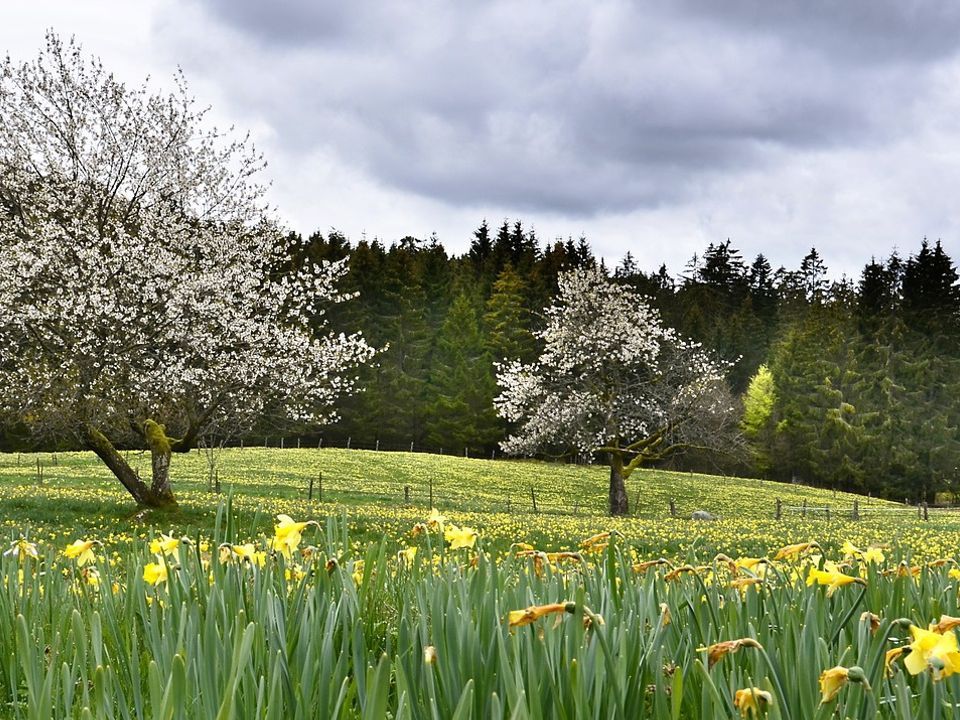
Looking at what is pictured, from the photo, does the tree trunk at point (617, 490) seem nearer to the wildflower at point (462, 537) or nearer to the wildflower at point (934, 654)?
the wildflower at point (462, 537)

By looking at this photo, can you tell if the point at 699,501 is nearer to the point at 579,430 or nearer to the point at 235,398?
the point at 579,430

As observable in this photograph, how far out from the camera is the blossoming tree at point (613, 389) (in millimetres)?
28484

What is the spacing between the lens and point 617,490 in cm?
2953

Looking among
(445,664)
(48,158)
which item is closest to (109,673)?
(445,664)

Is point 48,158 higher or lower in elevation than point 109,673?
higher

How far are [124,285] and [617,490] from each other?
721 inches

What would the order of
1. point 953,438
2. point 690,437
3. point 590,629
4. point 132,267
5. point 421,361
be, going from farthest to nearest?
point 421,361 < point 953,438 < point 690,437 < point 132,267 < point 590,629

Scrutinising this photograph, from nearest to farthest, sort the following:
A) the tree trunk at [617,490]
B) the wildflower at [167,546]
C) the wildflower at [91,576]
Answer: the wildflower at [167,546] → the wildflower at [91,576] → the tree trunk at [617,490]

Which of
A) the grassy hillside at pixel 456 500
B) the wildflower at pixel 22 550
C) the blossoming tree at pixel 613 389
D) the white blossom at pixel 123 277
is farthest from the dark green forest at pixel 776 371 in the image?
the wildflower at pixel 22 550

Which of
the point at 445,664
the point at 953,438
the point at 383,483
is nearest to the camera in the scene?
the point at 445,664

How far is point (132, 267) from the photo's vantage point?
17.1 meters

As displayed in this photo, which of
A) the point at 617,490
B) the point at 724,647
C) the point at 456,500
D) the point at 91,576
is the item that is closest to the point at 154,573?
the point at 91,576

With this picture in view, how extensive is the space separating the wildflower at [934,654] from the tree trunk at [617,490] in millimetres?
28266

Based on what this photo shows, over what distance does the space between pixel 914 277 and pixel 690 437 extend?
3751 centimetres
